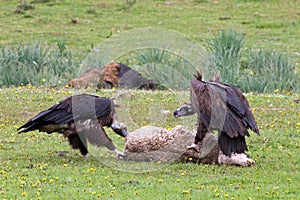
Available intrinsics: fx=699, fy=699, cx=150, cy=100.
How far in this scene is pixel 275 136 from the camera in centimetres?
1001

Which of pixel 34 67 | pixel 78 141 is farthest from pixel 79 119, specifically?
pixel 34 67

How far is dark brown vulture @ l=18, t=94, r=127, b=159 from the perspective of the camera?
27.1 ft

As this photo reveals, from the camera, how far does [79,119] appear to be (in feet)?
27.1

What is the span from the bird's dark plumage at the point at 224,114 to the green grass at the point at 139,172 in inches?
13.7

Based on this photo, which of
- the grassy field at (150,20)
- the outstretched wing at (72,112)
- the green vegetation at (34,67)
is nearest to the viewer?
the outstretched wing at (72,112)

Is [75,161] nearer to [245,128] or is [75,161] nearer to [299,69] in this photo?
[245,128]

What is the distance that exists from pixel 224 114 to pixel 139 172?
1.17 metres

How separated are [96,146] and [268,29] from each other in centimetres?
1631

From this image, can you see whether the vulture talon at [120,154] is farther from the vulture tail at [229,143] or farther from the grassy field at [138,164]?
the vulture tail at [229,143]

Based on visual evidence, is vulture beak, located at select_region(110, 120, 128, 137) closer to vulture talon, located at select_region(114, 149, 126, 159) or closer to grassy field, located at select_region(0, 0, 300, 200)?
vulture talon, located at select_region(114, 149, 126, 159)

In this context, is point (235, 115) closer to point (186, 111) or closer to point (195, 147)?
point (195, 147)

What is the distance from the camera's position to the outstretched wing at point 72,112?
8242 mm

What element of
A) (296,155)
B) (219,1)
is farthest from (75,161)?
(219,1)

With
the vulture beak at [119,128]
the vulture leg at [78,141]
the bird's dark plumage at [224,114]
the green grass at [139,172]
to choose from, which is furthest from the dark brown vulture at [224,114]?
the vulture leg at [78,141]
